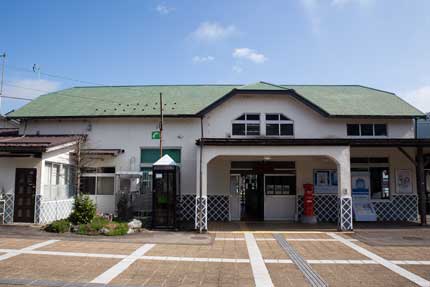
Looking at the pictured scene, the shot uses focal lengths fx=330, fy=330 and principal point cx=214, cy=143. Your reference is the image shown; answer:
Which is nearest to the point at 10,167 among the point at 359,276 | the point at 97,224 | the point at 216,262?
the point at 97,224

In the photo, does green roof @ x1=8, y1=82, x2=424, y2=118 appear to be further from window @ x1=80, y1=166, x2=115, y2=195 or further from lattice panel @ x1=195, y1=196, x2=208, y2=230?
lattice panel @ x1=195, y1=196, x2=208, y2=230

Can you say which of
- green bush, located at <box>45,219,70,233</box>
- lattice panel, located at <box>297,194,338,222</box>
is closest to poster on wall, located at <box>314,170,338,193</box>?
lattice panel, located at <box>297,194,338,222</box>

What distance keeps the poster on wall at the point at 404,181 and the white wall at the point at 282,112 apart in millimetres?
1785

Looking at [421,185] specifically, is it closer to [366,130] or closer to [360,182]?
[360,182]

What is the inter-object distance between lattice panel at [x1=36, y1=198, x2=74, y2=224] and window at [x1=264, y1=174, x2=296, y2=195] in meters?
9.26

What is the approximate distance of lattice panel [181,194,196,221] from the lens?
617 inches

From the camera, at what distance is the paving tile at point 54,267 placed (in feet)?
22.0

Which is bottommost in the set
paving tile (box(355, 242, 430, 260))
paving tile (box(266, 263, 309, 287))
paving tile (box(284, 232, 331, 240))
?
paving tile (box(284, 232, 331, 240))

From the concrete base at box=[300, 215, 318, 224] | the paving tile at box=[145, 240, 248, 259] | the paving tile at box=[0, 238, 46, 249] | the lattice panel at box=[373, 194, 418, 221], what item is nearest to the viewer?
the paving tile at box=[145, 240, 248, 259]

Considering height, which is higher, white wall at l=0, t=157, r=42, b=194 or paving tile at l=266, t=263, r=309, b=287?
white wall at l=0, t=157, r=42, b=194

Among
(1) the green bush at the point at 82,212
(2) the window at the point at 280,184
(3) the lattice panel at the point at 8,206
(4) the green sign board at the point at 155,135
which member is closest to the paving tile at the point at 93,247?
(1) the green bush at the point at 82,212

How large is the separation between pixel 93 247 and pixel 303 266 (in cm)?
594

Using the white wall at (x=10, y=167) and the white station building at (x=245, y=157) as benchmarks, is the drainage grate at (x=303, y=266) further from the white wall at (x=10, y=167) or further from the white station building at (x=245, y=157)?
the white wall at (x=10, y=167)

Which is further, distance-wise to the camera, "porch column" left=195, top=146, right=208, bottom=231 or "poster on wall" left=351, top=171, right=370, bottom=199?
"poster on wall" left=351, top=171, right=370, bottom=199
